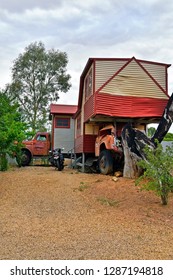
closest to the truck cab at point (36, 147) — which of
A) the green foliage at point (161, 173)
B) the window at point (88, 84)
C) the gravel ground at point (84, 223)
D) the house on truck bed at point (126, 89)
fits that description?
the window at point (88, 84)

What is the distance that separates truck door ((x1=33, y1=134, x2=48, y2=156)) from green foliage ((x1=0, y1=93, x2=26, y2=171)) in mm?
3654

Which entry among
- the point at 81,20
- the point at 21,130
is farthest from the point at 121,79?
the point at 21,130

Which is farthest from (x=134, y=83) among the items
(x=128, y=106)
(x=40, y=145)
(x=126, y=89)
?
(x=40, y=145)

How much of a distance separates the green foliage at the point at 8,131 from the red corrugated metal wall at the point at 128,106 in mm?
3759

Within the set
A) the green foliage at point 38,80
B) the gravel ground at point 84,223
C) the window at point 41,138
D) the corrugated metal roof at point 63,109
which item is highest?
the green foliage at point 38,80

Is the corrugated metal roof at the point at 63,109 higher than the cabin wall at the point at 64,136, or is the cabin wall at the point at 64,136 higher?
the corrugated metal roof at the point at 63,109

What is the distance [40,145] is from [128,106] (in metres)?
8.13

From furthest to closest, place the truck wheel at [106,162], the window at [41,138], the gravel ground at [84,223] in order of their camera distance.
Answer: the window at [41,138], the truck wheel at [106,162], the gravel ground at [84,223]

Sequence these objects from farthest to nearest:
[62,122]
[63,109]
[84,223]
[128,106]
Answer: [63,109] → [62,122] → [128,106] → [84,223]

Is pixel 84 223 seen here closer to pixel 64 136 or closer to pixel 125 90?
pixel 125 90

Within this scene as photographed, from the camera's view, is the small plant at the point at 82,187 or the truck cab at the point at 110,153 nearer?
the small plant at the point at 82,187

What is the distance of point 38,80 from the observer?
114ft

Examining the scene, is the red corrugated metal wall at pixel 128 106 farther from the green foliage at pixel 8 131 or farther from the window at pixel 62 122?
the window at pixel 62 122

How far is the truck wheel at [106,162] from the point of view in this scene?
1269 cm
